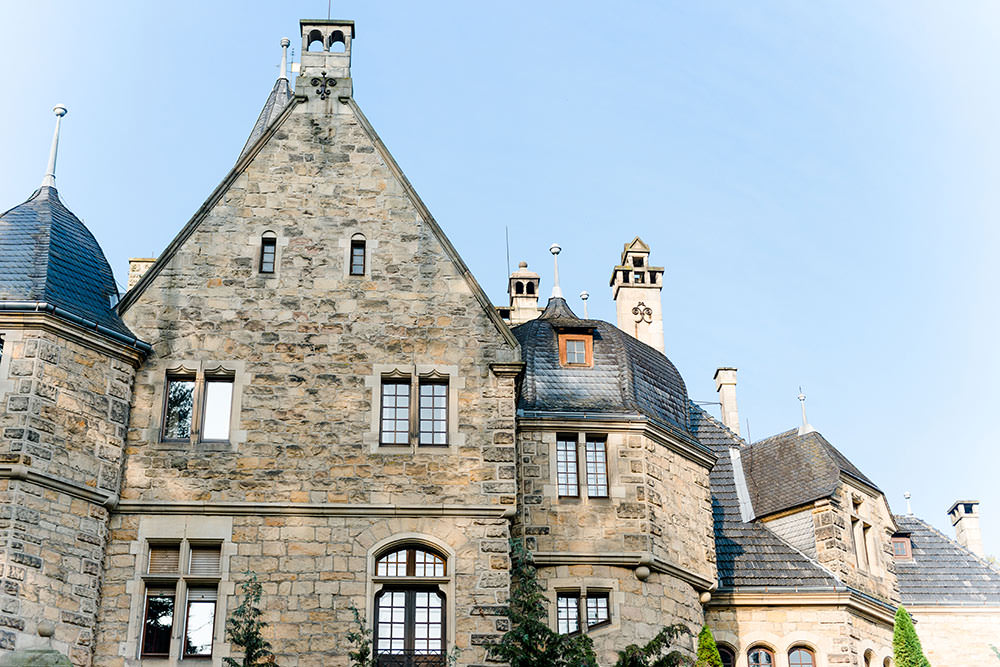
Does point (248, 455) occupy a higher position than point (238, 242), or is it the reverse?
point (238, 242)

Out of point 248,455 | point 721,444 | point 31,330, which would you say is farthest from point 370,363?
point 721,444

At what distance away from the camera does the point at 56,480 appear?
2012cm

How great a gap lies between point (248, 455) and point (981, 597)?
21.0 meters

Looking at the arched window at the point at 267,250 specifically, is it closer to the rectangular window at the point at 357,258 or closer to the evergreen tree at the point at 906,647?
the rectangular window at the point at 357,258

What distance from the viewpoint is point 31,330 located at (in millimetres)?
20812

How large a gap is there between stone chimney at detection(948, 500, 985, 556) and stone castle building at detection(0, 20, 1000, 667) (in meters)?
16.1

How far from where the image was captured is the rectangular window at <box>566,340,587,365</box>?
25828mm

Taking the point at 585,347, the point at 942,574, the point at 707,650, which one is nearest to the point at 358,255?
the point at 585,347

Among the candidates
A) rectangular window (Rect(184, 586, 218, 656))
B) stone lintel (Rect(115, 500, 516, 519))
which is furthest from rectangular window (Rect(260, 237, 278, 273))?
rectangular window (Rect(184, 586, 218, 656))

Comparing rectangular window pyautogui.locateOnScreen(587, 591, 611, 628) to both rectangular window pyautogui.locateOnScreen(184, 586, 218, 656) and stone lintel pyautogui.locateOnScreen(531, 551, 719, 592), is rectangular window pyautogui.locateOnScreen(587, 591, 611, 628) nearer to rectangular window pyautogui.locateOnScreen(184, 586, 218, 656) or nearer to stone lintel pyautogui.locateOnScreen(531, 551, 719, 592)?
stone lintel pyautogui.locateOnScreen(531, 551, 719, 592)

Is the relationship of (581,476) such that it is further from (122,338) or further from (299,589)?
(122,338)

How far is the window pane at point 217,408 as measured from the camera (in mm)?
21734

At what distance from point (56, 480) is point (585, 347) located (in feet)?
34.0

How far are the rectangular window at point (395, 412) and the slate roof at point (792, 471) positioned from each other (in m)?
10.5
